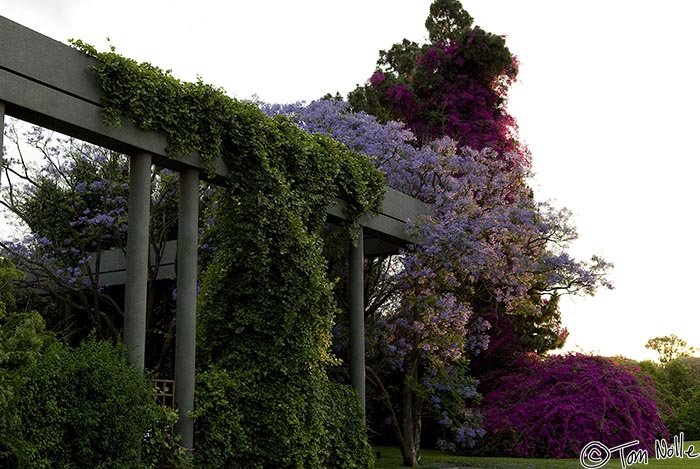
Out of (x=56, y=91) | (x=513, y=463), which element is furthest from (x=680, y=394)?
(x=56, y=91)

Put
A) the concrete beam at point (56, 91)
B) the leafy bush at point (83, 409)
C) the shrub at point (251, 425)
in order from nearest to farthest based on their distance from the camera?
the leafy bush at point (83, 409) < the concrete beam at point (56, 91) < the shrub at point (251, 425)

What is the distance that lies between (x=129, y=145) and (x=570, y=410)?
970cm

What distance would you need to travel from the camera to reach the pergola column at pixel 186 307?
8.09 metres

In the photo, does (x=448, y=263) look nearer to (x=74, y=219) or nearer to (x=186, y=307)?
(x=186, y=307)

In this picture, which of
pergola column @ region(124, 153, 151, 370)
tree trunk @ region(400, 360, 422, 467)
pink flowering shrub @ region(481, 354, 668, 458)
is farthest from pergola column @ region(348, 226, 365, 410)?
pink flowering shrub @ region(481, 354, 668, 458)

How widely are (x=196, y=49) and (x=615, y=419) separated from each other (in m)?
9.47

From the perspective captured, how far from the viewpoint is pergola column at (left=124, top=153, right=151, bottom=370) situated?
24.9 ft

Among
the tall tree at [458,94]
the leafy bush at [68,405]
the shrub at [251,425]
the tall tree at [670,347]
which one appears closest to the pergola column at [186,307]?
the shrub at [251,425]

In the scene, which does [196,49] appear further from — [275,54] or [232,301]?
[232,301]

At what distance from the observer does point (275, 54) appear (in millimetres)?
11945

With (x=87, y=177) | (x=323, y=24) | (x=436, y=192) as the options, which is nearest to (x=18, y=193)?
(x=87, y=177)

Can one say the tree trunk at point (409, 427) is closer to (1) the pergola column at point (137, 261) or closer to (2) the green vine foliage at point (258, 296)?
(2) the green vine foliage at point (258, 296)

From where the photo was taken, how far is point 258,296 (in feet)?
29.4

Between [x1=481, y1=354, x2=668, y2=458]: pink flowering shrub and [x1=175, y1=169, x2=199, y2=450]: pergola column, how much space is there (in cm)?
789
